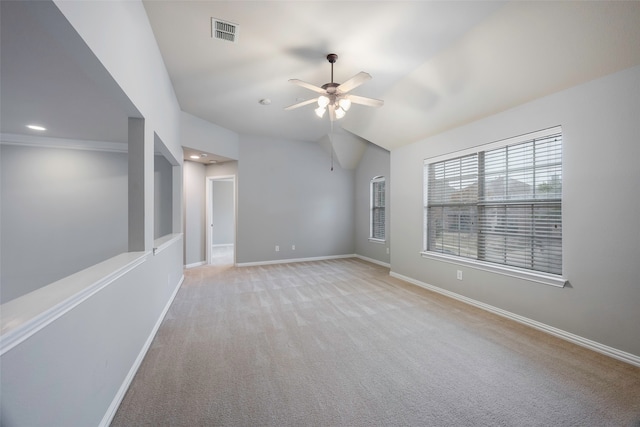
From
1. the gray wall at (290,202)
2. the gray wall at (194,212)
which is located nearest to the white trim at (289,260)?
the gray wall at (290,202)

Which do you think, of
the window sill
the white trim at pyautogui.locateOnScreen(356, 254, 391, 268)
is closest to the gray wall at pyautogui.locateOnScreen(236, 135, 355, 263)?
the white trim at pyautogui.locateOnScreen(356, 254, 391, 268)

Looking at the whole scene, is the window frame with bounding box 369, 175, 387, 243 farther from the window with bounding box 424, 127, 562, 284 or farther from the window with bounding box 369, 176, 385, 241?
the window with bounding box 424, 127, 562, 284

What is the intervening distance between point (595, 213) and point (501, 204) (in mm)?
871

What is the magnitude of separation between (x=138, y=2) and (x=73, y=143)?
3075 mm

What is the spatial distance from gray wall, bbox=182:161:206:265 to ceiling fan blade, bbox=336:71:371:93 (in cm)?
427

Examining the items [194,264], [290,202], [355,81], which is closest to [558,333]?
[355,81]

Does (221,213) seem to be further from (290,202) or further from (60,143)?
(60,143)

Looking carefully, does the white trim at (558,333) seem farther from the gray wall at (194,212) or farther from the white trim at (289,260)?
the gray wall at (194,212)

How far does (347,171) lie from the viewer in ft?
22.7

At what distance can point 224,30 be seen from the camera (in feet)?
7.79

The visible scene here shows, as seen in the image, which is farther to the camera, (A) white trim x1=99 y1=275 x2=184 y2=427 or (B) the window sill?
(B) the window sill

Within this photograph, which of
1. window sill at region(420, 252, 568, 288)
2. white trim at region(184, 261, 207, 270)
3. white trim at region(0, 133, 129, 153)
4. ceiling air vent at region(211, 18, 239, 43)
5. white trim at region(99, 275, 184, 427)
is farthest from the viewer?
white trim at region(184, 261, 207, 270)

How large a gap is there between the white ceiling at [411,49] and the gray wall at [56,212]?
1.95 m

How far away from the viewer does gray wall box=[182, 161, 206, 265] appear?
559 centimetres
